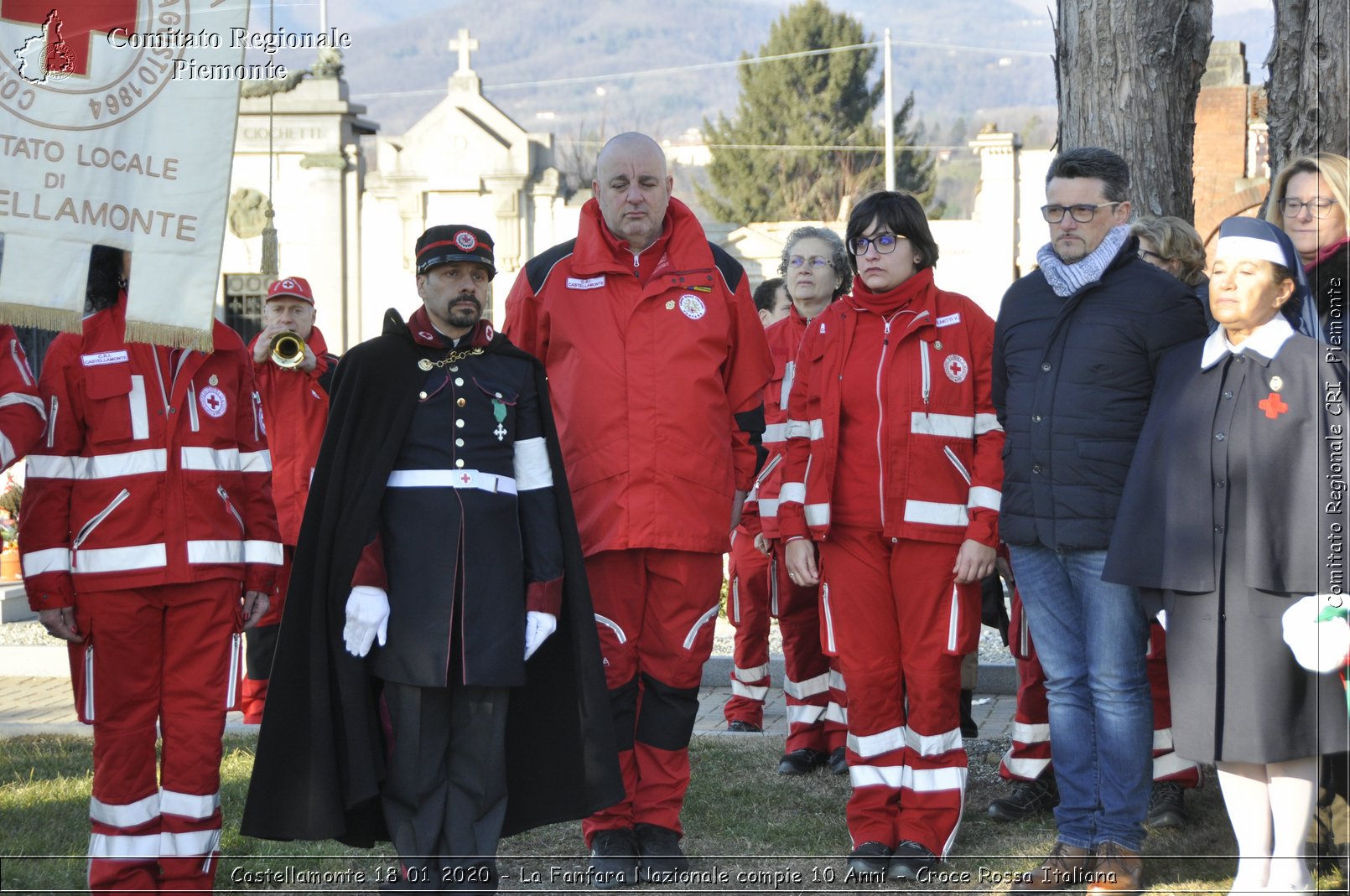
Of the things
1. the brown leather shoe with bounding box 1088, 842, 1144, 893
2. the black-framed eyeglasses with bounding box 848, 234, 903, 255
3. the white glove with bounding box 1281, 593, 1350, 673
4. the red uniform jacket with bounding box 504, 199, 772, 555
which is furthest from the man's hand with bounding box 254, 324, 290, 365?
the white glove with bounding box 1281, 593, 1350, 673

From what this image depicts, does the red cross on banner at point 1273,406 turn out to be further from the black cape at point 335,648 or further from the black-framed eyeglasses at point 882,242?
the black cape at point 335,648

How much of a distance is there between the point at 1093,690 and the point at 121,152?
145 inches

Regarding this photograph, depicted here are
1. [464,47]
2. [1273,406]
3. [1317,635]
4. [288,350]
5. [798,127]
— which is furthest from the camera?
[798,127]

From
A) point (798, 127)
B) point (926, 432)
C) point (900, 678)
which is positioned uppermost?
point (798, 127)

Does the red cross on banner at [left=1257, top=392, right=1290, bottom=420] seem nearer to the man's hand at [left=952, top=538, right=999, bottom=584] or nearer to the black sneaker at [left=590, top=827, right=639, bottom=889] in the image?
the man's hand at [left=952, top=538, right=999, bottom=584]

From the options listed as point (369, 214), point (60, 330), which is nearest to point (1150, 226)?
point (60, 330)

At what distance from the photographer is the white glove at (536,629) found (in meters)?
4.80

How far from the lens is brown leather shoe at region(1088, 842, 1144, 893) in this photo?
4.75 meters

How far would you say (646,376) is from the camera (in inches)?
213

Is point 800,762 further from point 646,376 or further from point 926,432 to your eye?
point 646,376

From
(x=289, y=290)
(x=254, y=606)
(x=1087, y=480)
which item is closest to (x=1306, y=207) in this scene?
(x=1087, y=480)

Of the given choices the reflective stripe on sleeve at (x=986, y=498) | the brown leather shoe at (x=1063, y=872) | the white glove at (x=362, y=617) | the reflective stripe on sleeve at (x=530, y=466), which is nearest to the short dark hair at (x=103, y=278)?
the white glove at (x=362, y=617)

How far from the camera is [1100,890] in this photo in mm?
4742

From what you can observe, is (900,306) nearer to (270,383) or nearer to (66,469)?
(66,469)
